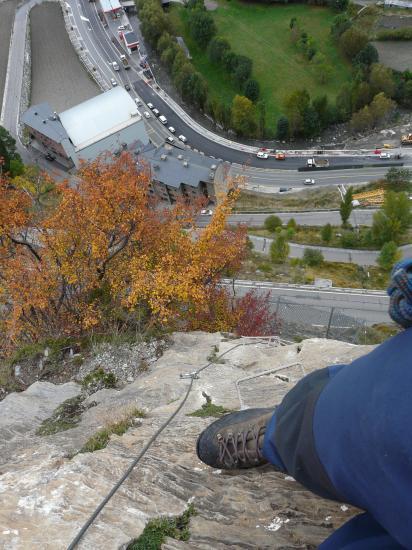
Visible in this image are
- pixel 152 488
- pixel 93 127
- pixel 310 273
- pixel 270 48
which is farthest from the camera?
pixel 270 48

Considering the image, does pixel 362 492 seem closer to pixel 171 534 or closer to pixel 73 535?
pixel 171 534

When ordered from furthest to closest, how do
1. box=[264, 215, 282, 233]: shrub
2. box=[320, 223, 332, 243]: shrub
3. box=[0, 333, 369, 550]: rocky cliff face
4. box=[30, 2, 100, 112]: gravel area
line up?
box=[30, 2, 100, 112]: gravel area < box=[264, 215, 282, 233]: shrub < box=[320, 223, 332, 243]: shrub < box=[0, 333, 369, 550]: rocky cliff face

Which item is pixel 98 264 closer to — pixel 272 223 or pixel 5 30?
pixel 272 223

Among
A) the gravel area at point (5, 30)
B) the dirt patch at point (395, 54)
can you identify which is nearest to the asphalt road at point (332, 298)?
the dirt patch at point (395, 54)

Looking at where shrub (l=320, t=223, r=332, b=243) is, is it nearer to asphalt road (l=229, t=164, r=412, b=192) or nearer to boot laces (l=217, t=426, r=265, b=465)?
asphalt road (l=229, t=164, r=412, b=192)

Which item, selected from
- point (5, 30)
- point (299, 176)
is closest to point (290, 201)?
point (299, 176)

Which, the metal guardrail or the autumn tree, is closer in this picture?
the autumn tree

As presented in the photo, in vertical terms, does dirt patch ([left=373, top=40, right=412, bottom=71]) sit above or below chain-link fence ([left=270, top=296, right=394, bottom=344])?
above

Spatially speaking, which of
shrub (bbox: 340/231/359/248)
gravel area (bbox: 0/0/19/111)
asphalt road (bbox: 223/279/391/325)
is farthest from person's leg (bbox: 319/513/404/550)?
gravel area (bbox: 0/0/19/111)
